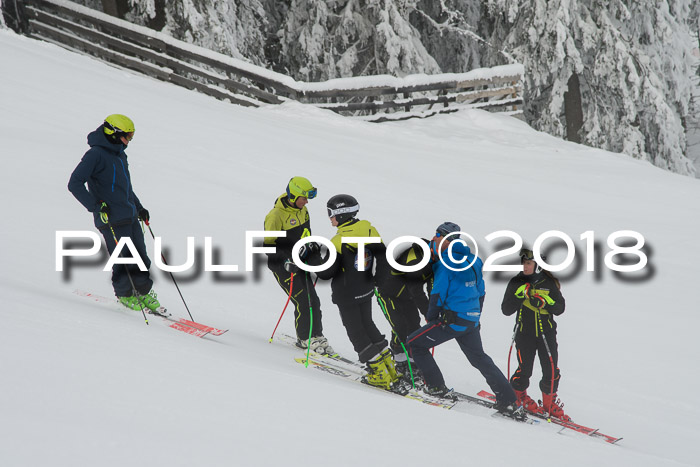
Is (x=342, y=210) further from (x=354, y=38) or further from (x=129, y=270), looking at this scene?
(x=354, y=38)

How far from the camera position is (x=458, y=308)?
4.79m

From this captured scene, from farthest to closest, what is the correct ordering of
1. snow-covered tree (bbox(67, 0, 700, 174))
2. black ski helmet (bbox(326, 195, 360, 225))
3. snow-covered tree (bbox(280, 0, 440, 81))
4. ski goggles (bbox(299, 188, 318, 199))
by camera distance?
snow-covered tree (bbox(280, 0, 440, 81)) → snow-covered tree (bbox(67, 0, 700, 174)) → ski goggles (bbox(299, 188, 318, 199)) → black ski helmet (bbox(326, 195, 360, 225))

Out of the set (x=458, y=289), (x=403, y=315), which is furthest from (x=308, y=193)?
(x=458, y=289)

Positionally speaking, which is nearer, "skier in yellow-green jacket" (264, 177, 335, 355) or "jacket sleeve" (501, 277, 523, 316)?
"jacket sleeve" (501, 277, 523, 316)

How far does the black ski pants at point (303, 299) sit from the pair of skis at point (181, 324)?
2.31 ft

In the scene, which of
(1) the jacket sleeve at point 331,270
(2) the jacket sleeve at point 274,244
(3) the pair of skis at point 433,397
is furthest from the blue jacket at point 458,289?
(2) the jacket sleeve at point 274,244

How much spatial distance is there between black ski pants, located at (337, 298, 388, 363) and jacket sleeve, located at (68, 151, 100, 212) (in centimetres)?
229

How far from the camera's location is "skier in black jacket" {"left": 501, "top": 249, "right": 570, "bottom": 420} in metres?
5.24

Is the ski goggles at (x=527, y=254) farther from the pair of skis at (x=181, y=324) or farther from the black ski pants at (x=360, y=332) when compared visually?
the pair of skis at (x=181, y=324)

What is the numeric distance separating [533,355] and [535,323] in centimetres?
31

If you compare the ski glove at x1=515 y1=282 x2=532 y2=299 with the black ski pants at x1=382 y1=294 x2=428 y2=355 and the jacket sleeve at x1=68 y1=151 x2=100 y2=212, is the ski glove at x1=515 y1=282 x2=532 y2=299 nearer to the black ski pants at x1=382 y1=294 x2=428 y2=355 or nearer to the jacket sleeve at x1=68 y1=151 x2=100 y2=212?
the black ski pants at x1=382 y1=294 x2=428 y2=355

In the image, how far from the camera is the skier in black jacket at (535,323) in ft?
17.2

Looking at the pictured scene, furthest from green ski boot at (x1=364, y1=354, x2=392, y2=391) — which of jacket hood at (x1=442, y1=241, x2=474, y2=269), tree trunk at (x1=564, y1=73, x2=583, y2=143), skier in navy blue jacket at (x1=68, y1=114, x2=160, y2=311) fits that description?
tree trunk at (x1=564, y1=73, x2=583, y2=143)

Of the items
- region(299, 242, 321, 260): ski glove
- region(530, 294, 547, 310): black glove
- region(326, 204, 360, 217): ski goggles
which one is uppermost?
region(326, 204, 360, 217): ski goggles
